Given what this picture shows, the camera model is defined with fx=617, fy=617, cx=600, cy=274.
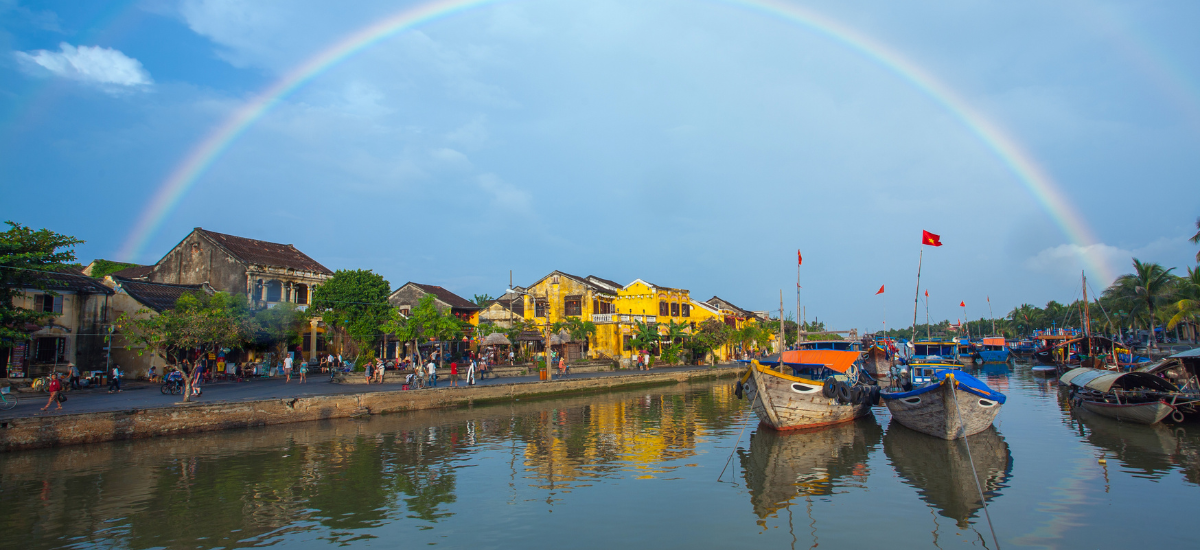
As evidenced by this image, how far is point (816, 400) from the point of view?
763 inches

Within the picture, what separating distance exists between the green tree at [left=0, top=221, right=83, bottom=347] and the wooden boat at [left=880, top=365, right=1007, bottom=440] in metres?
26.9

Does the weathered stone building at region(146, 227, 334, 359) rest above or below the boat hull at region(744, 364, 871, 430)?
above

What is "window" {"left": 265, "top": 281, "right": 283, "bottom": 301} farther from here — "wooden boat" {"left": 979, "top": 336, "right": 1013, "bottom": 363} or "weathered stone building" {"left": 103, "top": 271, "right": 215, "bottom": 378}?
"wooden boat" {"left": 979, "top": 336, "right": 1013, "bottom": 363}

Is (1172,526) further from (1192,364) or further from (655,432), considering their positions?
(1192,364)

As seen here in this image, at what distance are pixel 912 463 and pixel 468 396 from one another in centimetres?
1731

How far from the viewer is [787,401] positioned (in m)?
18.8

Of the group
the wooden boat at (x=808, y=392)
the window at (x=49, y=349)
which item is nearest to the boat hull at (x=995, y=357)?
the wooden boat at (x=808, y=392)

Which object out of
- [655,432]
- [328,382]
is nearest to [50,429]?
[328,382]

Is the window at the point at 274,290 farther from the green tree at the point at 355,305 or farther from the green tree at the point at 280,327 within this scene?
the green tree at the point at 355,305

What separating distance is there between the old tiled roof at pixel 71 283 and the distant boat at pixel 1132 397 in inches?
1503

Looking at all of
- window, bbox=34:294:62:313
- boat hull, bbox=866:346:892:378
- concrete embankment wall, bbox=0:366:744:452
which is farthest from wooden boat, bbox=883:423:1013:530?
window, bbox=34:294:62:313

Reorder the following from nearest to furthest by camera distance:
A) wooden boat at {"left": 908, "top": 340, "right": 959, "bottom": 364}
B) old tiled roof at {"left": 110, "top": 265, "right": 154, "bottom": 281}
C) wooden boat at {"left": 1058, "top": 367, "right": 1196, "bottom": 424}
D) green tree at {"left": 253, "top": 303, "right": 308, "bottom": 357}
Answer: wooden boat at {"left": 1058, "top": 367, "right": 1196, "bottom": 424}
green tree at {"left": 253, "top": 303, "right": 308, "bottom": 357}
wooden boat at {"left": 908, "top": 340, "right": 959, "bottom": 364}
old tiled roof at {"left": 110, "top": 265, "right": 154, "bottom": 281}

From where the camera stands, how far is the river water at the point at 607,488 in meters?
9.54

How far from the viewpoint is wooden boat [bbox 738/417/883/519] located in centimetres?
1221
